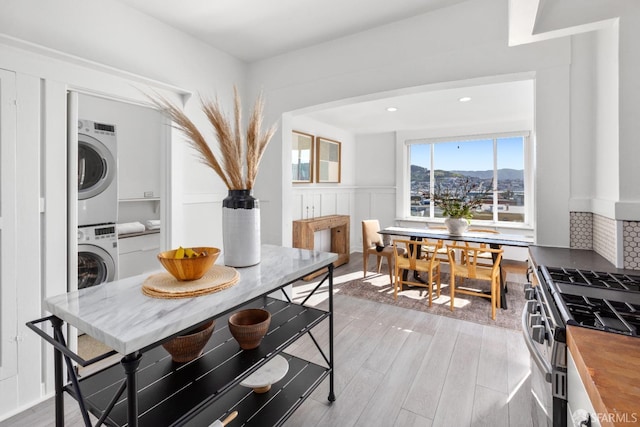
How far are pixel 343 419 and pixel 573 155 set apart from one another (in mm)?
2083

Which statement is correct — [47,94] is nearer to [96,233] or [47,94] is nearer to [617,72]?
[96,233]

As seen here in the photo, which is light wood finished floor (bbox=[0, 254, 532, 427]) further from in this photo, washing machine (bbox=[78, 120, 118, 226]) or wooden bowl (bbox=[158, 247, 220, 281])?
washing machine (bbox=[78, 120, 118, 226])

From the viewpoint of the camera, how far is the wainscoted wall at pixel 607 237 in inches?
58.9

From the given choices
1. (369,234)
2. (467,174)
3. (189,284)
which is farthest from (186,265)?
(467,174)

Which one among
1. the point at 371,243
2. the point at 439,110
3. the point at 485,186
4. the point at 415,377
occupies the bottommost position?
the point at 415,377

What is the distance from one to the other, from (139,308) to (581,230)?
2.39m

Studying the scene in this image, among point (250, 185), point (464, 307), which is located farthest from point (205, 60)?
point (464, 307)

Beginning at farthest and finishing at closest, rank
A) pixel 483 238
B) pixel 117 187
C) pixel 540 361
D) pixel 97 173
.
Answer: pixel 483 238 → pixel 117 187 → pixel 97 173 → pixel 540 361

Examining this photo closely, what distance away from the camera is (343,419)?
172 cm

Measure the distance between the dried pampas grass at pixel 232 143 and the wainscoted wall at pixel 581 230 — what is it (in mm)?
1916

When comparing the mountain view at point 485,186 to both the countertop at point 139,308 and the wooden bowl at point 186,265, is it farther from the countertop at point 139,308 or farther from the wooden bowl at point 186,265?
the wooden bowl at point 186,265

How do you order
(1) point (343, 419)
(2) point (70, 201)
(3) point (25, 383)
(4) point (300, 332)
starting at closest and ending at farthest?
(4) point (300, 332) < (1) point (343, 419) < (3) point (25, 383) < (2) point (70, 201)

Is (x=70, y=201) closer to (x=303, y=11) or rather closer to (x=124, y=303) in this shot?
(x=124, y=303)

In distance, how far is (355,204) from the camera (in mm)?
6617
